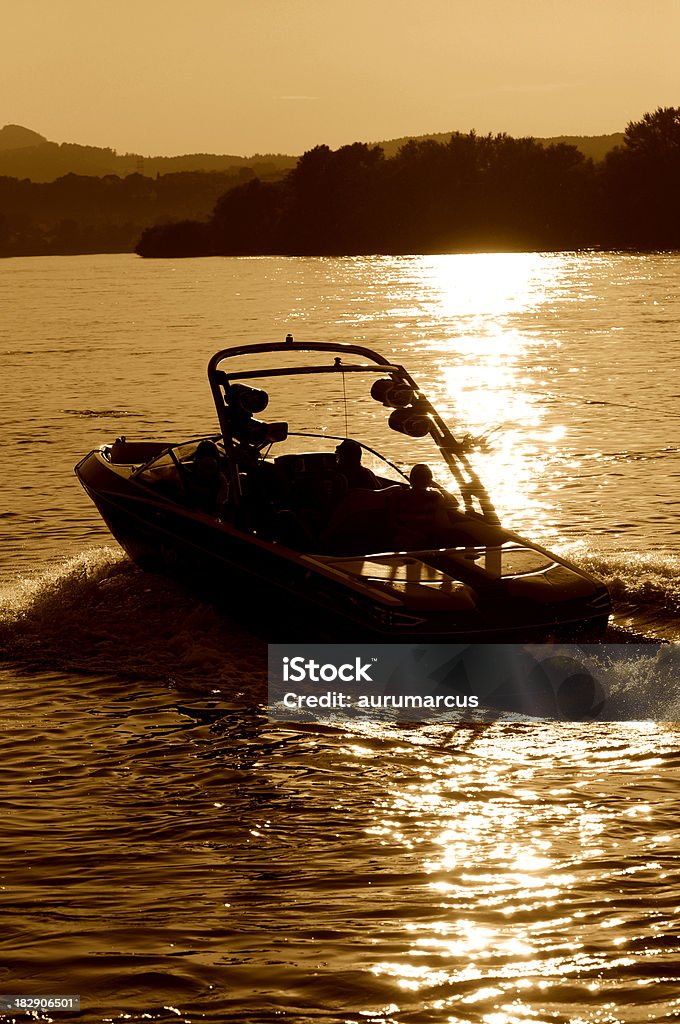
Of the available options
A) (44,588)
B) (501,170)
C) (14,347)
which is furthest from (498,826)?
(501,170)

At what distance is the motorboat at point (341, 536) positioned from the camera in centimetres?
989

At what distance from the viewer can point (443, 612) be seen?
9727mm

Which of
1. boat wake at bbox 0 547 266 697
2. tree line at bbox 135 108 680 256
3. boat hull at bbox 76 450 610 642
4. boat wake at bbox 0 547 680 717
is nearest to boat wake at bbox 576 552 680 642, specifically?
boat wake at bbox 0 547 680 717

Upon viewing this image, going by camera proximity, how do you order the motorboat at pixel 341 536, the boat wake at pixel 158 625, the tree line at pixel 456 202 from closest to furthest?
the motorboat at pixel 341 536, the boat wake at pixel 158 625, the tree line at pixel 456 202

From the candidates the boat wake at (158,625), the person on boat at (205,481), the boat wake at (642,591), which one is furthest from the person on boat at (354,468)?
the boat wake at (642,591)

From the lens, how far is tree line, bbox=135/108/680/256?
13475cm

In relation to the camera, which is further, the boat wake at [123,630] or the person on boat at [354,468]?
the person on boat at [354,468]

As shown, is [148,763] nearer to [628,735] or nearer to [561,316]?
[628,735]

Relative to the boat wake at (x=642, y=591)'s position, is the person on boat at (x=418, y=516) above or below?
above

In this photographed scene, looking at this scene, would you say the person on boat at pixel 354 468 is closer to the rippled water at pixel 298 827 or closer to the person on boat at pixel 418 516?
the person on boat at pixel 418 516

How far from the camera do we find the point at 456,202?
491 ft

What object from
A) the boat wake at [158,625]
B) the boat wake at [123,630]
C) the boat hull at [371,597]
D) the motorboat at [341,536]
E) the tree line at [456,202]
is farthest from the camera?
the tree line at [456,202]

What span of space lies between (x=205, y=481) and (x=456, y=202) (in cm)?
14130

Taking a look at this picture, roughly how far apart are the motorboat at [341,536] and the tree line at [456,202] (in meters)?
123
